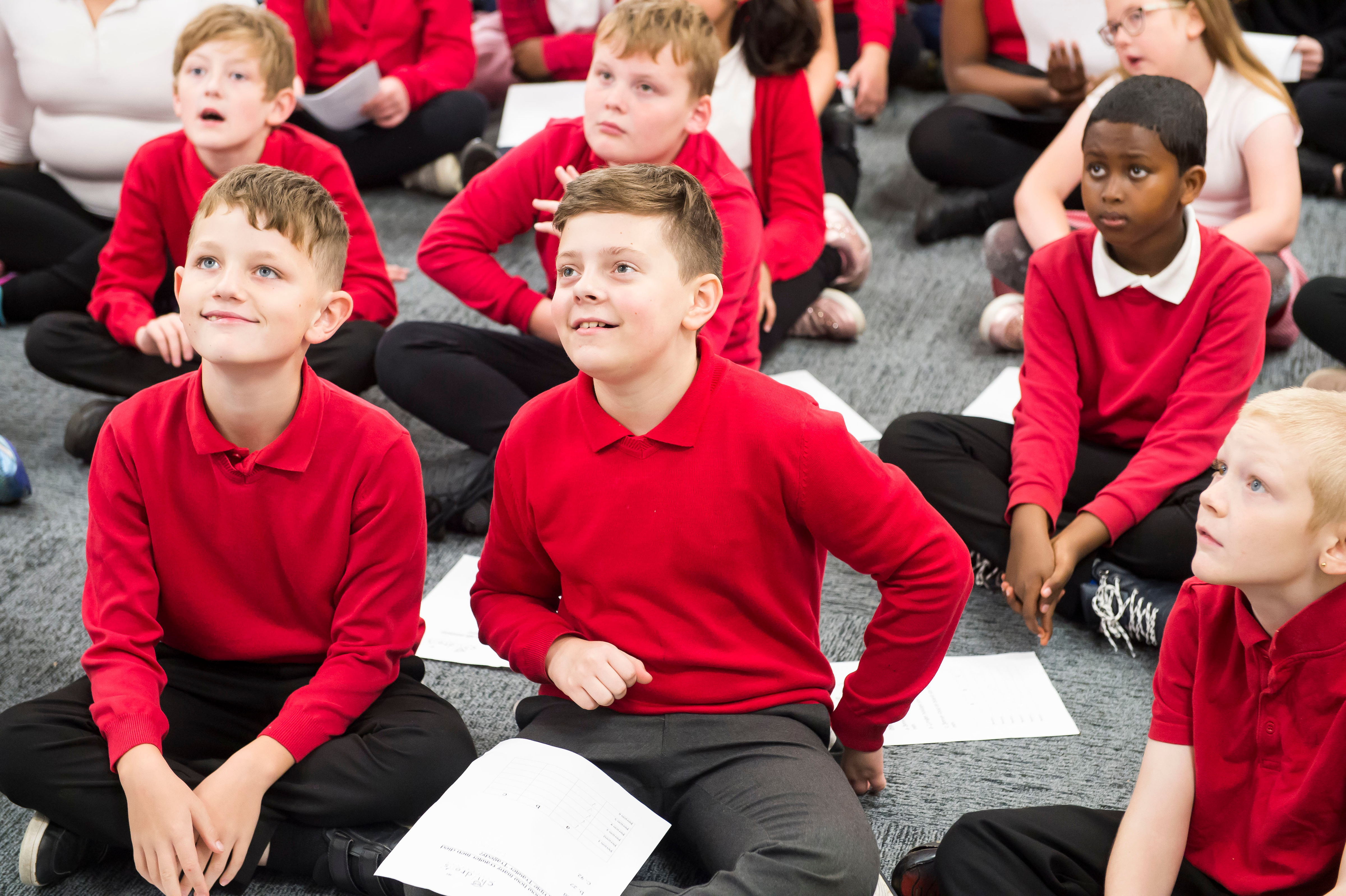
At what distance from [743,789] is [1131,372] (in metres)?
0.77

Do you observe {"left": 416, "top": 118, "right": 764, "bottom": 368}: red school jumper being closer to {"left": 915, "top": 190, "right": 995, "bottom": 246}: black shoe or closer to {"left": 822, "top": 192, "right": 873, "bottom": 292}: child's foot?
{"left": 822, "top": 192, "right": 873, "bottom": 292}: child's foot

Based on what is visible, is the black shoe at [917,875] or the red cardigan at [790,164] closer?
the black shoe at [917,875]

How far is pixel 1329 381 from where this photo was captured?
1731 mm

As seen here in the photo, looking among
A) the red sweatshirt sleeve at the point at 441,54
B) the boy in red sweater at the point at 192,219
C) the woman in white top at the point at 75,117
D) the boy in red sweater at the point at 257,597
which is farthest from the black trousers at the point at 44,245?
the boy in red sweater at the point at 257,597

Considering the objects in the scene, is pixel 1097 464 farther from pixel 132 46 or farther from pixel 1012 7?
pixel 132 46

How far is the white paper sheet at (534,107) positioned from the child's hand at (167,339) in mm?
781

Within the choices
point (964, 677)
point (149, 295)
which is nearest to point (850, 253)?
point (964, 677)

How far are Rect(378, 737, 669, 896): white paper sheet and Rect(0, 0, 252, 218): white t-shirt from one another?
4.75 feet

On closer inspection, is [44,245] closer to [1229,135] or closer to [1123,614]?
[1123,614]

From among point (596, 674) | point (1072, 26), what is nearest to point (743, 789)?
point (596, 674)

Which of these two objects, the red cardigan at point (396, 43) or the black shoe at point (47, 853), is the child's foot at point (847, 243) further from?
the black shoe at point (47, 853)

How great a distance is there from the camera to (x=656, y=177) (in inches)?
41.8

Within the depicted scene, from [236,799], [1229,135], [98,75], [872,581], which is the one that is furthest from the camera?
[98,75]

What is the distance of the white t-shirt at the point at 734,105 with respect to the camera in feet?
6.50
